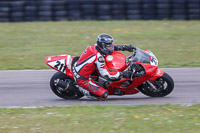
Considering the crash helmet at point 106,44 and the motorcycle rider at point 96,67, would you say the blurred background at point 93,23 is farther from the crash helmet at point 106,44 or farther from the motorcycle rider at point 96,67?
the crash helmet at point 106,44

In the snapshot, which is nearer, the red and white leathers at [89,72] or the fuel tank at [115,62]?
the red and white leathers at [89,72]

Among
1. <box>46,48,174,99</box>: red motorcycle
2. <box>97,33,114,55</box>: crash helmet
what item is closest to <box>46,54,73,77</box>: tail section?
<box>46,48,174,99</box>: red motorcycle

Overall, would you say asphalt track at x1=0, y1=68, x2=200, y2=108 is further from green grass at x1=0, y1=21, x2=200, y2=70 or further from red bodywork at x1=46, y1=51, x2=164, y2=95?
green grass at x1=0, y1=21, x2=200, y2=70

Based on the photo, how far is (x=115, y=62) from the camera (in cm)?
771

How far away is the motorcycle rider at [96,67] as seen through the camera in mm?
7484

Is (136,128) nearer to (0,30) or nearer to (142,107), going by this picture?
(142,107)

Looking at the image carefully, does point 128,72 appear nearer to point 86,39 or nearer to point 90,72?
point 90,72

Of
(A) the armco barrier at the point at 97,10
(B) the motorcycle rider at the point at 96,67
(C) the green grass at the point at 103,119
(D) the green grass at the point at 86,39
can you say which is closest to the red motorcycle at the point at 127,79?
(B) the motorcycle rider at the point at 96,67

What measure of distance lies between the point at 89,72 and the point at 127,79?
81 centimetres

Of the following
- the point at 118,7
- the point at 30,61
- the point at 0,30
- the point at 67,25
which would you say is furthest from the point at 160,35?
the point at 0,30

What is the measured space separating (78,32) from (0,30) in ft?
12.8

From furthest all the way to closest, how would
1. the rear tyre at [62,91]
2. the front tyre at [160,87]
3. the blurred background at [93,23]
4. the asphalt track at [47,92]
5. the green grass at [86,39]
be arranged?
the blurred background at [93,23]
the green grass at [86,39]
the rear tyre at [62,91]
the asphalt track at [47,92]
the front tyre at [160,87]

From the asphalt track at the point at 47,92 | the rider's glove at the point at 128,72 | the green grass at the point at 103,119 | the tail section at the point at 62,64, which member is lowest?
the green grass at the point at 103,119

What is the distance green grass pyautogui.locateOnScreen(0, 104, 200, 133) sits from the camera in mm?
5723
